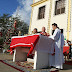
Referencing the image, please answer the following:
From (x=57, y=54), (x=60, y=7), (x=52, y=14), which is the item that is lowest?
(x=57, y=54)

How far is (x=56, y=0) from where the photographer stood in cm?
951

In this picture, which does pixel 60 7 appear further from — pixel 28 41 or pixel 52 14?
pixel 28 41

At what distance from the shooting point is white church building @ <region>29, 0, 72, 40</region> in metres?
8.19

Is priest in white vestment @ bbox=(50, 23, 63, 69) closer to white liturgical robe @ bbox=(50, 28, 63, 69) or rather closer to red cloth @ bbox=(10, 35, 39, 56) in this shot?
white liturgical robe @ bbox=(50, 28, 63, 69)

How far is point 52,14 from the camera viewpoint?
9.58m

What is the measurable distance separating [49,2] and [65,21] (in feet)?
11.3

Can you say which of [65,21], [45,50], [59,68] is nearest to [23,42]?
[45,50]

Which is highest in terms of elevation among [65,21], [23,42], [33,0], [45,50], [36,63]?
[33,0]

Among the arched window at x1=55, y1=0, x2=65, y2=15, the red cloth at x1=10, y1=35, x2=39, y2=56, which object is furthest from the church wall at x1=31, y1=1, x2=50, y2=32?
the red cloth at x1=10, y1=35, x2=39, y2=56

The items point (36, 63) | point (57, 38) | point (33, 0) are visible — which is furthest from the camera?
point (33, 0)

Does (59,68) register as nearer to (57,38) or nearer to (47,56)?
(47,56)

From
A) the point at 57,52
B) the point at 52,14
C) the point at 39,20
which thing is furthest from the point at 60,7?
the point at 57,52

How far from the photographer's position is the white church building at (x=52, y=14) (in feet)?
26.9

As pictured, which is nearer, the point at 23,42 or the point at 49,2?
the point at 23,42
